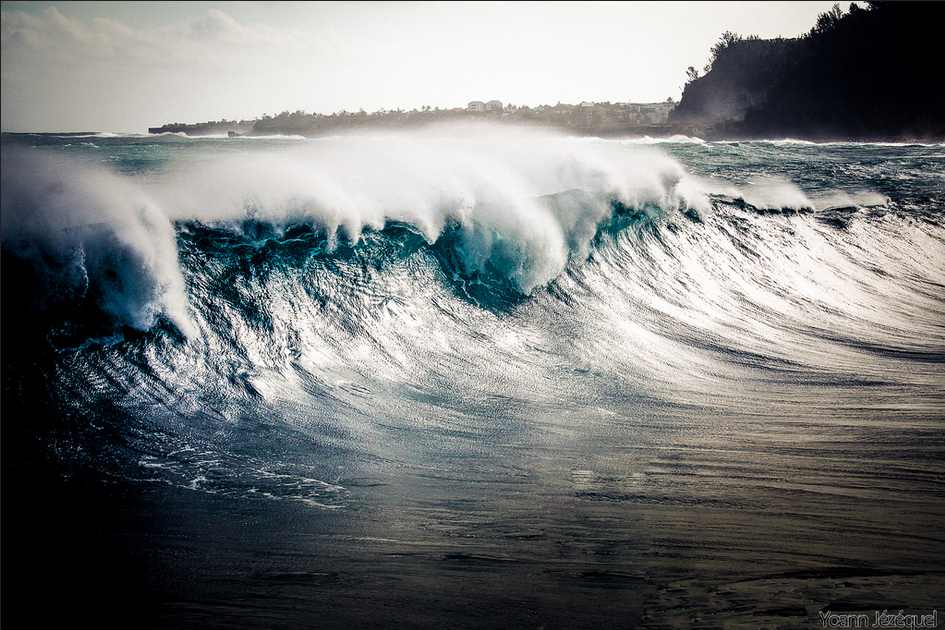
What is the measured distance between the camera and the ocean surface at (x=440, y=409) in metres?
2.32

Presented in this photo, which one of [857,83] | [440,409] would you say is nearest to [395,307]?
[440,409]

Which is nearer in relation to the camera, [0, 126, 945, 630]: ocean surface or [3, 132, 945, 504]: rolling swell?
[0, 126, 945, 630]: ocean surface

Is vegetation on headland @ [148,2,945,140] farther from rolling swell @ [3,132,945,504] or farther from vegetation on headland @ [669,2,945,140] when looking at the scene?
rolling swell @ [3,132,945,504]

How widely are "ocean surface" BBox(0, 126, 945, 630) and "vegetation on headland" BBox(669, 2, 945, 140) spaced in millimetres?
41776

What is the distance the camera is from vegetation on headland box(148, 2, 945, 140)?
128 feet

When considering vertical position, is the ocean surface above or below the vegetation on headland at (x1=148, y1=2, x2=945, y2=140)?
below

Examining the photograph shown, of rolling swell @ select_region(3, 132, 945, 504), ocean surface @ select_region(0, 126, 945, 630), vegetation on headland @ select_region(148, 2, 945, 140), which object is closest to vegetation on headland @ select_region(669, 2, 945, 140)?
vegetation on headland @ select_region(148, 2, 945, 140)

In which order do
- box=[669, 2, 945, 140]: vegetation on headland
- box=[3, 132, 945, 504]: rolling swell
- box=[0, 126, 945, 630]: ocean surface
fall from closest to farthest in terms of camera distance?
box=[0, 126, 945, 630]: ocean surface → box=[3, 132, 945, 504]: rolling swell → box=[669, 2, 945, 140]: vegetation on headland

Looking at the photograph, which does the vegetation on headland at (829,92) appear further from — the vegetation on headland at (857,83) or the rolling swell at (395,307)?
the rolling swell at (395,307)

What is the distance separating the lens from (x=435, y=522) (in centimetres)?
271

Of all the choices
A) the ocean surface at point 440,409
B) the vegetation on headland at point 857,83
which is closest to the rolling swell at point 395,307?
the ocean surface at point 440,409

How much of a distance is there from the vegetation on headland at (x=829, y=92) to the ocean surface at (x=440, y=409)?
42.5 metres

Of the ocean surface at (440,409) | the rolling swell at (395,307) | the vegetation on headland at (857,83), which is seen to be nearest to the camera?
the ocean surface at (440,409)

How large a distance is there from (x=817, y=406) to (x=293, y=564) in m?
3.78
